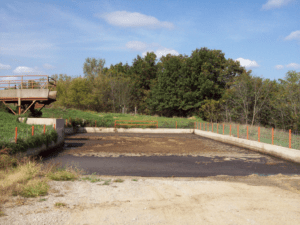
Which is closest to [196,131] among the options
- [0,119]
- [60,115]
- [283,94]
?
[283,94]

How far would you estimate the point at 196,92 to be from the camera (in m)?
59.8

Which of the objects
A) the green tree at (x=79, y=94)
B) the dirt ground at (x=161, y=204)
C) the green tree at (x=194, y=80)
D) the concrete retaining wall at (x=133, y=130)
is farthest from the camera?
the green tree at (x=79, y=94)

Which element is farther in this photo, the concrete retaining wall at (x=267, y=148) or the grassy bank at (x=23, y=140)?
the concrete retaining wall at (x=267, y=148)

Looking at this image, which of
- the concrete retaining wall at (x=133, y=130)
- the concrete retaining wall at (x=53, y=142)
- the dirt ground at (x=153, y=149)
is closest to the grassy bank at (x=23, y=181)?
the concrete retaining wall at (x=53, y=142)

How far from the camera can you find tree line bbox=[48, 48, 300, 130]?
4385 cm

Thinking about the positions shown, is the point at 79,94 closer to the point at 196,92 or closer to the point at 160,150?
the point at 196,92

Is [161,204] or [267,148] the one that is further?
[267,148]

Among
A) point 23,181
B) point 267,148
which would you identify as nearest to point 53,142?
point 23,181

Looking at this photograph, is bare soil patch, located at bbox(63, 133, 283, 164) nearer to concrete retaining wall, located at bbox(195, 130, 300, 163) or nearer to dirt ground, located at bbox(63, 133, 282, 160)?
dirt ground, located at bbox(63, 133, 282, 160)

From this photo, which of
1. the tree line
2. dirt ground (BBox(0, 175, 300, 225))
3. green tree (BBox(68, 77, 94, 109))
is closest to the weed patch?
dirt ground (BBox(0, 175, 300, 225))

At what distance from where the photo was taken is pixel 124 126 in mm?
40031

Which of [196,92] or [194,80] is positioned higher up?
[194,80]

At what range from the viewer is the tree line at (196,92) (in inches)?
1726

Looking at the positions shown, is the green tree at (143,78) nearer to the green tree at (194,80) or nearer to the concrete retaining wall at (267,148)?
the green tree at (194,80)
